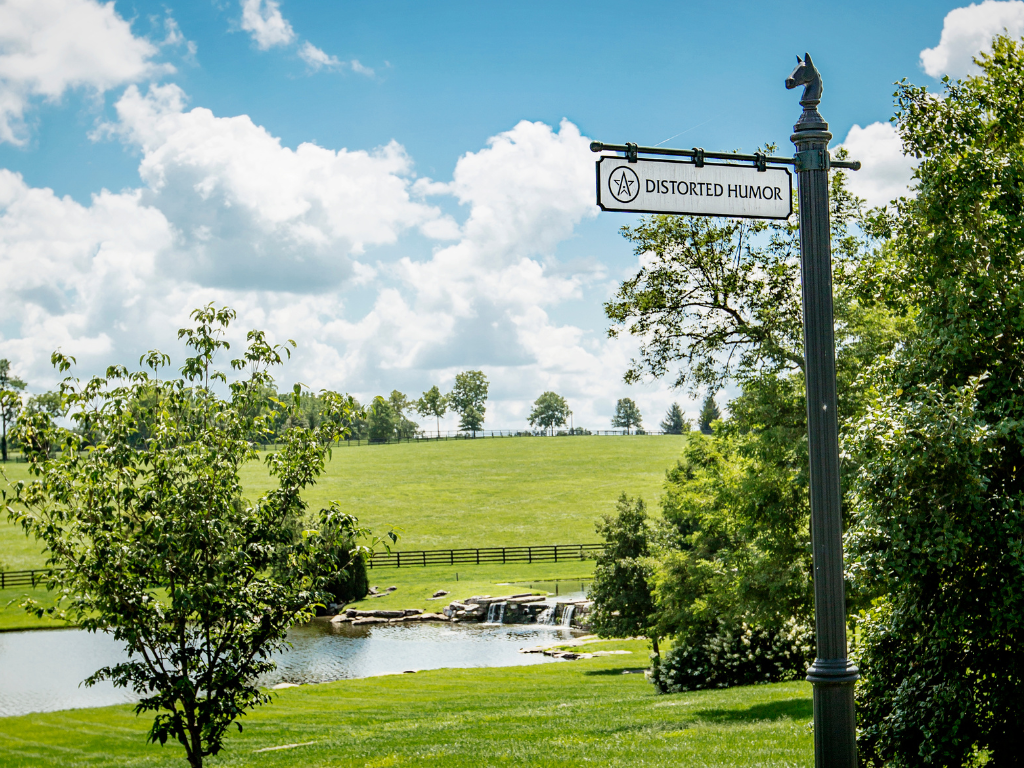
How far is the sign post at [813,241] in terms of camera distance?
4.55 metres

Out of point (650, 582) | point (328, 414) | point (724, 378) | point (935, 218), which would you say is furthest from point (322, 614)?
point (935, 218)

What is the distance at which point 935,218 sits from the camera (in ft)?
22.1

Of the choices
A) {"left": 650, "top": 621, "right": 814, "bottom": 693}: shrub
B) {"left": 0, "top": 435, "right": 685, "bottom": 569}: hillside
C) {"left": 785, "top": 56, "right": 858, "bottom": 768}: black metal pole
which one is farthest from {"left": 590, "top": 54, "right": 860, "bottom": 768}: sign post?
{"left": 0, "top": 435, "right": 685, "bottom": 569}: hillside

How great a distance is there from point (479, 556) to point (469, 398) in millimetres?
91285

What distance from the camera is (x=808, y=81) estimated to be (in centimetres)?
497

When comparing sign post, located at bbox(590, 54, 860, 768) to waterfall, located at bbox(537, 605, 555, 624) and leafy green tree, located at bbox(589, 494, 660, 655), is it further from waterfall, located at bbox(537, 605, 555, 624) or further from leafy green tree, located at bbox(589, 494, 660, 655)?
waterfall, located at bbox(537, 605, 555, 624)

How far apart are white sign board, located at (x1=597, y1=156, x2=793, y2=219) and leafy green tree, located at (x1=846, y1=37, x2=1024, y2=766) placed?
6.29 ft

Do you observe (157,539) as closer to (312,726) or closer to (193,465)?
(193,465)

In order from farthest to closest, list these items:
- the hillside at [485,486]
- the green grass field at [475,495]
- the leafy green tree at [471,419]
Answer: the leafy green tree at [471,419] < the hillside at [485,486] < the green grass field at [475,495]

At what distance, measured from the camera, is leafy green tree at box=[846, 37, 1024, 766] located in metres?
5.71

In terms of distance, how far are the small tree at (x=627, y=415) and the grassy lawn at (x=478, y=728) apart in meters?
155

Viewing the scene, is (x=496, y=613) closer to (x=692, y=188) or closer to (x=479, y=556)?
(x=479, y=556)

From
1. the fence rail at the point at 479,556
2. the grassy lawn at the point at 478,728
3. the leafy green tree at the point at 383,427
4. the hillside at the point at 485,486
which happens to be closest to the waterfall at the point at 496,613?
the hillside at the point at 485,486

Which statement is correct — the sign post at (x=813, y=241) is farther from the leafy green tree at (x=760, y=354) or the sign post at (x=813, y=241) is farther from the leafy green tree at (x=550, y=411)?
the leafy green tree at (x=550, y=411)
